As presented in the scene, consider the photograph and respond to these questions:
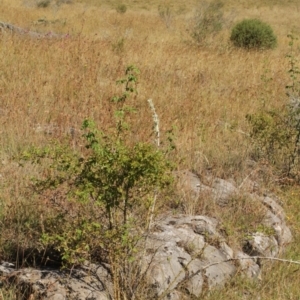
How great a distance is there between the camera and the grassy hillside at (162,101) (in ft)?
13.5

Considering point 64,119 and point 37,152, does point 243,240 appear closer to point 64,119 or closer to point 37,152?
point 37,152

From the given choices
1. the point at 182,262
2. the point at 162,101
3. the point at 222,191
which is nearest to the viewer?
the point at 182,262

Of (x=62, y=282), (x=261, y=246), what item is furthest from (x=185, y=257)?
(x=62, y=282)

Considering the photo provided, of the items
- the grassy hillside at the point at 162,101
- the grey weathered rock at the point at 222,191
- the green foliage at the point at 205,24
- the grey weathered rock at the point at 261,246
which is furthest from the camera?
the green foliage at the point at 205,24

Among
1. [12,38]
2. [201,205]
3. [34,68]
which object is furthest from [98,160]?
[12,38]

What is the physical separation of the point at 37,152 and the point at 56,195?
731mm

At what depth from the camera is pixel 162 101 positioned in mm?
7055

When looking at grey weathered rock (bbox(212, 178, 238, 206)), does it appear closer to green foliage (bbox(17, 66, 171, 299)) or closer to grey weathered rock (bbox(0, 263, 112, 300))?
green foliage (bbox(17, 66, 171, 299))

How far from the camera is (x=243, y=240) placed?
3.84 metres

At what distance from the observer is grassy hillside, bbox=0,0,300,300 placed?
412 cm

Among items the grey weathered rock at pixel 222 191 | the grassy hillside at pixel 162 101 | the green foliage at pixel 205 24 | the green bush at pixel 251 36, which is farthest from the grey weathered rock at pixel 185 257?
the green bush at pixel 251 36

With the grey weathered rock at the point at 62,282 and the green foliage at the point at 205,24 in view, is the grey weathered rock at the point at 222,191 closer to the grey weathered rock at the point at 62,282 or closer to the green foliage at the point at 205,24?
the grey weathered rock at the point at 62,282

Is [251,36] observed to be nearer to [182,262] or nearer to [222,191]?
[222,191]

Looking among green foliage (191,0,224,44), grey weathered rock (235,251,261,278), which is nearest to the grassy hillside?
grey weathered rock (235,251,261,278)
